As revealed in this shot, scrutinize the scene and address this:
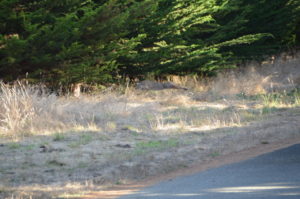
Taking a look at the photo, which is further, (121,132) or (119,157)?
(121,132)

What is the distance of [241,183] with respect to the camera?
6047mm

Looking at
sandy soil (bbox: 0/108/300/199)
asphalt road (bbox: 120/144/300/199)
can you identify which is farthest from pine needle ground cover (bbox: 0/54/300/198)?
asphalt road (bbox: 120/144/300/199)

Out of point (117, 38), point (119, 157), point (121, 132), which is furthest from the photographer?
point (117, 38)

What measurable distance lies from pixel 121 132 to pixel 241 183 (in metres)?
4.55

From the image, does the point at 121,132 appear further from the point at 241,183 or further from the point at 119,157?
the point at 241,183

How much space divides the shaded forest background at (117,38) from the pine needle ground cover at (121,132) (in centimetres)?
119

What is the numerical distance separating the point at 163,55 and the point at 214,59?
2.52 meters

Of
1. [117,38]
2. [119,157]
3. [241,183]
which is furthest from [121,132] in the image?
[117,38]

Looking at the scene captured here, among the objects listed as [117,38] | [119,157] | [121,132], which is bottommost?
[119,157]

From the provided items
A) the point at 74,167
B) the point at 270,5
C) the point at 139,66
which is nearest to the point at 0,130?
the point at 74,167

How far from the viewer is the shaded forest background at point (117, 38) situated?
1318 cm

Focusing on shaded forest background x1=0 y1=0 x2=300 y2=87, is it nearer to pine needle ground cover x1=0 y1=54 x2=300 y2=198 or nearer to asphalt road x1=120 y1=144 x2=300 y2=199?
pine needle ground cover x1=0 y1=54 x2=300 y2=198

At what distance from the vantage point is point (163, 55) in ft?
52.0

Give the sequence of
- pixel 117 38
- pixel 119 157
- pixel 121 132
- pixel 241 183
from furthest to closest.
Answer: pixel 117 38 → pixel 121 132 → pixel 119 157 → pixel 241 183
